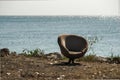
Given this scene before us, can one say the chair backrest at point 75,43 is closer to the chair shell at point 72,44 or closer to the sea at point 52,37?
the chair shell at point 72,44

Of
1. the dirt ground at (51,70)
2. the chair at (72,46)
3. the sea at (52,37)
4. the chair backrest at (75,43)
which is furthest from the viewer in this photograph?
the sea at (52,37)

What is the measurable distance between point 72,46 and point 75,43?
136mm

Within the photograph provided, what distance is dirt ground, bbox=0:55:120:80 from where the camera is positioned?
42.9 ft

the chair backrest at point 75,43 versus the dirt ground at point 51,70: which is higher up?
the chair backrest at point 75,43

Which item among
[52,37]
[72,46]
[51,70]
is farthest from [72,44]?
[52,37]

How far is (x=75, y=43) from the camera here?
54.4ft

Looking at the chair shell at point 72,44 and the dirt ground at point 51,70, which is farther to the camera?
the chair shell at point 72,44

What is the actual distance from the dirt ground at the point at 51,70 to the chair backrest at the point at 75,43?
0.47m

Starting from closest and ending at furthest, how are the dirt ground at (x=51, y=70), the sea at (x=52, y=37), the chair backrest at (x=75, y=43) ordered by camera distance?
the dirt ground at (x=51, y=70) < the chair backrest at (x=75, y=43) < the sea at (x=52, y=37)

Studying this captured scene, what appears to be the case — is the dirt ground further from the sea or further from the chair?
the sea

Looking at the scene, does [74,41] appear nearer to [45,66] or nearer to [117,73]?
[45,66]

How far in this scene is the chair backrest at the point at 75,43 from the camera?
16.4m

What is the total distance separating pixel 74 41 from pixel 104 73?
3130mm

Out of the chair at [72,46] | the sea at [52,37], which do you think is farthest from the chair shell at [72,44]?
the sea at [52,37]
